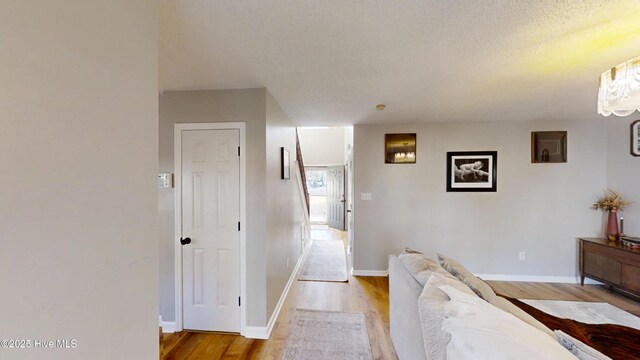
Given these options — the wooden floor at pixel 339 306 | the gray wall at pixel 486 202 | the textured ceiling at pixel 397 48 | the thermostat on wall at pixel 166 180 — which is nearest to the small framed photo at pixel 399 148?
the gray wall at pixel 486 202

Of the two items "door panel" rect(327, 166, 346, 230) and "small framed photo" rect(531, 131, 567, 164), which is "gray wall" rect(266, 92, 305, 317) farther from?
"door panel" rect(327, 166, 346, 230)

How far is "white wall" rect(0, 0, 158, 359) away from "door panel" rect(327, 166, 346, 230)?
6.42 m

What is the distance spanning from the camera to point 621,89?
161 cm

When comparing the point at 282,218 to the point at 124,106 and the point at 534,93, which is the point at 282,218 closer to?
the point at 124,106

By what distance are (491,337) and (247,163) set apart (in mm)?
2073

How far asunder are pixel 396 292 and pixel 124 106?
79.2 inches

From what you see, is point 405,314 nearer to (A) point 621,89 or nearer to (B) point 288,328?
(B) point 288,328

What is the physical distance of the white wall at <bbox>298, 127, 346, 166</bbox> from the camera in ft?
24.2

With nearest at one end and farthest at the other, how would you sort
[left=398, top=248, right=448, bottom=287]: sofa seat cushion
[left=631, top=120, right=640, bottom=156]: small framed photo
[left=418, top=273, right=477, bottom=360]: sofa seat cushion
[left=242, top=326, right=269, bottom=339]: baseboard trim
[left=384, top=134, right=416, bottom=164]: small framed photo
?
[left=418, top=273, right=477, bottom=360]: sofa seat cushion, [left=398, top=248, right=448, bottom=287]: sofa seat cushion, [left=242, top=326, right=269, bottom=339]: baseboard trim, [left=631, top=120, right=640, bottom=156]: small framed photo, [left=384, top=134, right=416, bottom=164]: small framed photo

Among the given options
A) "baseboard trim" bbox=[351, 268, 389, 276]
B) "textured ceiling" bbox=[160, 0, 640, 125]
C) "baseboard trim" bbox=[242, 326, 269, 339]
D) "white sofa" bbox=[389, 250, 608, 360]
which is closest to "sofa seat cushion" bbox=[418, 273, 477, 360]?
"white sofa" bbox=[389, 250, 608, 360]

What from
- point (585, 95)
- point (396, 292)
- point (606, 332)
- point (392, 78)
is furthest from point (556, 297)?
point (392, 78)

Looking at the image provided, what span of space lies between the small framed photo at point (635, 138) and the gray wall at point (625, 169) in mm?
46

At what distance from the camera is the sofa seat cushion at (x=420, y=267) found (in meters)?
1.50

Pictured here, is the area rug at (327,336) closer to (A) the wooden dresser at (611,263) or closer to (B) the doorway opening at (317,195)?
(A) the wooden dresser at (611,263)
